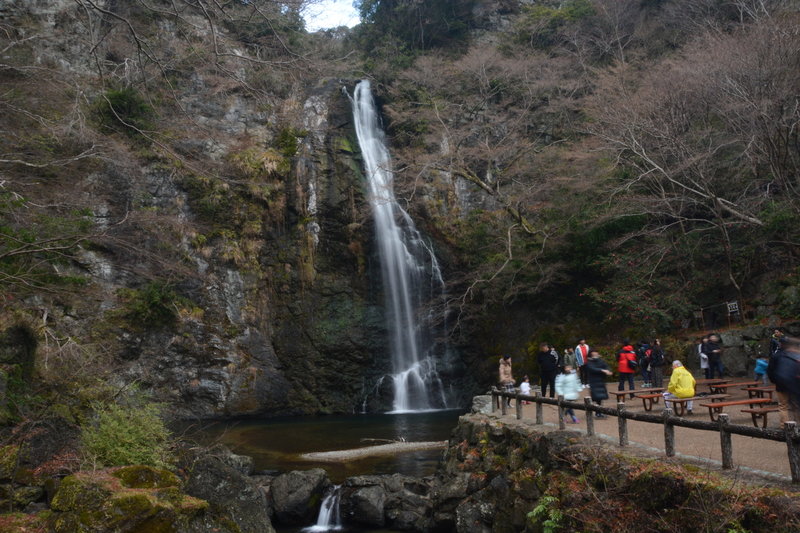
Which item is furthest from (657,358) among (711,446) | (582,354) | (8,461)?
(8,461)

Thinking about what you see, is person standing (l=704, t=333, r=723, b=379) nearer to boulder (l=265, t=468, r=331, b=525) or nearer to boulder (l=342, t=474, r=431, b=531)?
boulder (l=342, t=474, r=431, b=531)

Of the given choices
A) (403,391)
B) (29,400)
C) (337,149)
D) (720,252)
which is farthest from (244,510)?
(337,149)

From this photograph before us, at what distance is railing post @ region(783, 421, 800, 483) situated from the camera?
165 inches

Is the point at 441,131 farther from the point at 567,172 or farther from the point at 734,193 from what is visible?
the point at 734,193

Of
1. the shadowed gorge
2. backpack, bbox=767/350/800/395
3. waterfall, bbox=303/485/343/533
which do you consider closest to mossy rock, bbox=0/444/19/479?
the shadowed gorge

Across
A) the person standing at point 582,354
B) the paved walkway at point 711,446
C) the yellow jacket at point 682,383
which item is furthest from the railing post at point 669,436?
the person standing at point 582,354

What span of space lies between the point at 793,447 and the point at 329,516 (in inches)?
300

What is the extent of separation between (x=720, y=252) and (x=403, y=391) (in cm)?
1265

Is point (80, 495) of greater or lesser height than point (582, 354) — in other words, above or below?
below

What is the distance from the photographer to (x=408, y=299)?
2269 centimetres

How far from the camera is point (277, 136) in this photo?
2480 centimetres

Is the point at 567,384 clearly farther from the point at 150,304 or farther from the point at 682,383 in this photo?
the point at 150,304

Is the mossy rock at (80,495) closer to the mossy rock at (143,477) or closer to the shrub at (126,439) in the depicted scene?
the mossy rock at (143,477)

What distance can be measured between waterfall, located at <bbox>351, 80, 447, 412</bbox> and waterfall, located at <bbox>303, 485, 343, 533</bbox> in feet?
37.6
